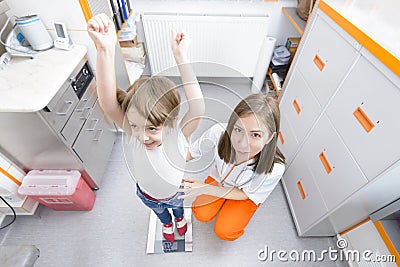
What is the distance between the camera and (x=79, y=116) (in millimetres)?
1136

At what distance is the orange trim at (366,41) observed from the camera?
673mm

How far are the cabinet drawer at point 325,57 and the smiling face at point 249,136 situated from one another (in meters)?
0.50

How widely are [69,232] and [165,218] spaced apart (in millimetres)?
615

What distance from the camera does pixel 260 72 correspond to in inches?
72.7

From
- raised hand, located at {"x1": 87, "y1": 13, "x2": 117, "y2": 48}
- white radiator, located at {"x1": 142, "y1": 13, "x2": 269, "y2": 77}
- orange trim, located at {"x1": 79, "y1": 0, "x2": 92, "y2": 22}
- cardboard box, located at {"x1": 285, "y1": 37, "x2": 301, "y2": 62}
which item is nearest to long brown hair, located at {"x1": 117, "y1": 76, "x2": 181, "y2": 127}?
raised hand, located at {"x1": 87, "y1": 13, "x2": 117, "y2": 48}

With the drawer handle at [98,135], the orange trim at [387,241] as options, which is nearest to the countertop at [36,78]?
the drawer handle at [98,135]

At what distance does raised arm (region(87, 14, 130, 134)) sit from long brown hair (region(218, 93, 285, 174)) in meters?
0.32

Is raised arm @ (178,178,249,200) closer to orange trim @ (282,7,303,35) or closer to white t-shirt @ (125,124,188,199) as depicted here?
white t-shirt @ (125,124,188,199)

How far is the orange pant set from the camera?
42.3 inches

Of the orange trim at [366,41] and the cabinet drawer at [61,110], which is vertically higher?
the orange trim at [366,41]

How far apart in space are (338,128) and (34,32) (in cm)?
145

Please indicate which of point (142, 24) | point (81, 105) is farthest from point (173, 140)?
point (142, 24)

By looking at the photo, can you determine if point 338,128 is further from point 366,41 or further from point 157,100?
point 157,100

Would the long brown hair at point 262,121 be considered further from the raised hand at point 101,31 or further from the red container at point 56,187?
the red container at point 56,187
